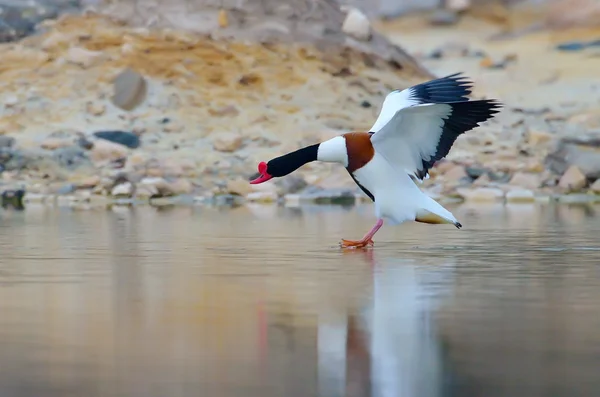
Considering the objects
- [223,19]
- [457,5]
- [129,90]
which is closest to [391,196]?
[129,90]

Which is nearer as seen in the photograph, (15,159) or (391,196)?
(391,196)

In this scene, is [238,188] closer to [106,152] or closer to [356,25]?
[106,152]

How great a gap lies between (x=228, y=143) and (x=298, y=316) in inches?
634

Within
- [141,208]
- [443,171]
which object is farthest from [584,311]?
[443,171]

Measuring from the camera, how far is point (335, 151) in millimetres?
9594

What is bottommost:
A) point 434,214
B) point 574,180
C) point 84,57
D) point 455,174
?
point 434,214

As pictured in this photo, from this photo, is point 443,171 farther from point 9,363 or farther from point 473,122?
point 9,363

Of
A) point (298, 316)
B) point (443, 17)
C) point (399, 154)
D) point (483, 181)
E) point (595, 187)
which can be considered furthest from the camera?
point (443, 17)

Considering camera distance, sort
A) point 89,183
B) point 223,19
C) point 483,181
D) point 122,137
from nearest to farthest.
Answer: point 89,183, point 483,181, point 122,137, point 223,19

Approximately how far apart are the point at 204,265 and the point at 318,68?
17.4m

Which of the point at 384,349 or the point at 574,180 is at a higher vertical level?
the point at 574,180

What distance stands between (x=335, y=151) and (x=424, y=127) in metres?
0.67

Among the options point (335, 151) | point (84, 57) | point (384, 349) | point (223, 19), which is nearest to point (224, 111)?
point (223, 19)

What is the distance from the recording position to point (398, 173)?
9.85 metres
